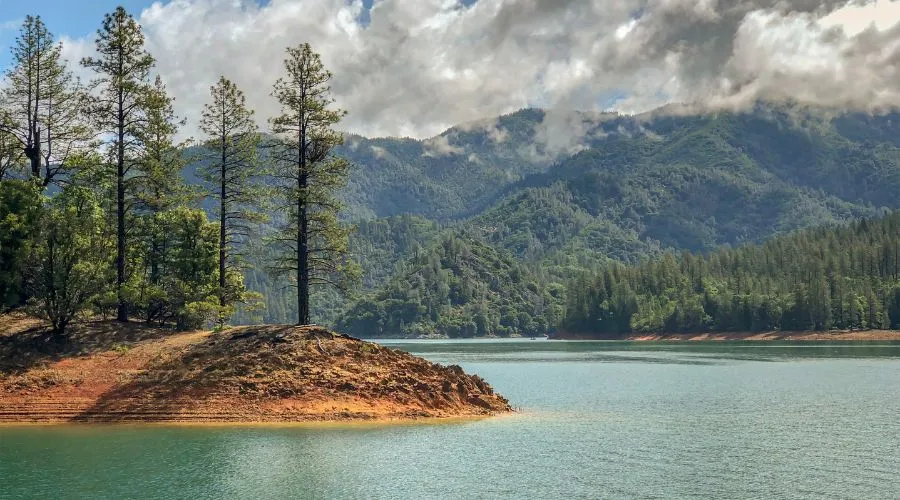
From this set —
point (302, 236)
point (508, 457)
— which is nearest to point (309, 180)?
point (302, 236)

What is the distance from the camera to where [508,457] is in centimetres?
4462

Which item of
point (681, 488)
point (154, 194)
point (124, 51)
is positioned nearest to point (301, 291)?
point (154, 194)

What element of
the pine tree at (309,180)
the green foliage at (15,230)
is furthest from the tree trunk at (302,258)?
the green foliage at (15,230)

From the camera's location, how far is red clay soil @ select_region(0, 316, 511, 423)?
56.5m

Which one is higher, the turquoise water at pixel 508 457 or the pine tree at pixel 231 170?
the pine tree at pixel 231 170

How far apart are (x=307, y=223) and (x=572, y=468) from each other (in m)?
34.8

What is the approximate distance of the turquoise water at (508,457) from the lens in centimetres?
3731

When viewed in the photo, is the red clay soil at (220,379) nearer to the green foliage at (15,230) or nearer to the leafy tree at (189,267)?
the green foliage at (15,230)

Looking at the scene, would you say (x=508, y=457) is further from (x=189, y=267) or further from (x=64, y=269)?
(x=189, y=267)

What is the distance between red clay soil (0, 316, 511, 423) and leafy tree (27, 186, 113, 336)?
2.54 meters

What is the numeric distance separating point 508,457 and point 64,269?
38.3 metres

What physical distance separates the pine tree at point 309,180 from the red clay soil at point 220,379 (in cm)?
573

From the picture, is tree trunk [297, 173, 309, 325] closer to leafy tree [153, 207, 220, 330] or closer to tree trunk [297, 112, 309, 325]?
tree trunk [297, 112, 309, 325]

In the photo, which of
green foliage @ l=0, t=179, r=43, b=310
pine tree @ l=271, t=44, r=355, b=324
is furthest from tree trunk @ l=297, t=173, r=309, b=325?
green foliage @ l=0, t=179, r=43, b=310
